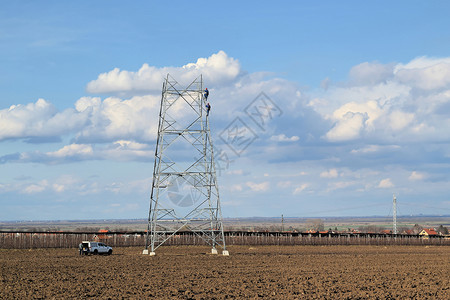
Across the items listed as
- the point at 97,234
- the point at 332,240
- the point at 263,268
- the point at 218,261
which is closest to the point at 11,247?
the point at 97,234

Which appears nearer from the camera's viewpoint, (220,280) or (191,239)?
(220,280)

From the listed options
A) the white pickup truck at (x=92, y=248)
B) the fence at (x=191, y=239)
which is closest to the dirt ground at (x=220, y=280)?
the white pickup truck at (x=92, y=248)

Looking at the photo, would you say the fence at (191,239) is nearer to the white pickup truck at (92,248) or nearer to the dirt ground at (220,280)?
the white pickup truck at (92,248)

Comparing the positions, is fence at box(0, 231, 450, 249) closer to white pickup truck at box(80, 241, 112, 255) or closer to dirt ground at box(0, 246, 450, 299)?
white pickup truck at box(80, 241, 112, 255)

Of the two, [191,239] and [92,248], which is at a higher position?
[191,239]

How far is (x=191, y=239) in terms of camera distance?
8800 cm

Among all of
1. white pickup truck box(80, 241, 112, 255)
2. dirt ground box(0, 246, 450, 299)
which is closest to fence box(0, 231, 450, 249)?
white pickup truck box(80, 241, 112, 255)

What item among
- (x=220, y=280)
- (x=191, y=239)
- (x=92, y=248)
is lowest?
(x=220, y=280)

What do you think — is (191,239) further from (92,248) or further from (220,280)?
(220,280)

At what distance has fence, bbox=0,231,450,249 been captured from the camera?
252ft

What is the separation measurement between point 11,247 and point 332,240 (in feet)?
168

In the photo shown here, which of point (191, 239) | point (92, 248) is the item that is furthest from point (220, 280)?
point (191, 239)

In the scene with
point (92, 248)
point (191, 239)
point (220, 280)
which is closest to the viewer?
point (220, 280)

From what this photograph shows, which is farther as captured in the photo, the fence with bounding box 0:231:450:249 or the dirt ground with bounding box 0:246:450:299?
the fence with bounding box 0:231:450:249
